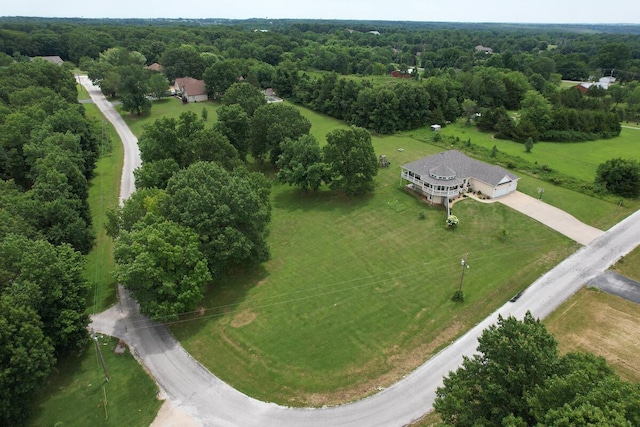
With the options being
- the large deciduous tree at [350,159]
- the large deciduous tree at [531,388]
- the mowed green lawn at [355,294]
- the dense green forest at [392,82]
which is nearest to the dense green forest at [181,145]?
the large deciduous tree at [350,159]

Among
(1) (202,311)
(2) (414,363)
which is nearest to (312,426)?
(2) (414,363)

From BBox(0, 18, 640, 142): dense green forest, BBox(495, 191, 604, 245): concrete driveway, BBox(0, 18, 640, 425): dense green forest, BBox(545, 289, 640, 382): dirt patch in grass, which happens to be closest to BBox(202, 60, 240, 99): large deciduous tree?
BBox(0, 18, 640, 142): dense green forest

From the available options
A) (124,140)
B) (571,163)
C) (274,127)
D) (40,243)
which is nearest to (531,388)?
(40,243)

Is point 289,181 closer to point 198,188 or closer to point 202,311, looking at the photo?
point 198,188

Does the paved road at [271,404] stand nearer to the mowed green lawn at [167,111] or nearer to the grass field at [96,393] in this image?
the grass field at [96,393]

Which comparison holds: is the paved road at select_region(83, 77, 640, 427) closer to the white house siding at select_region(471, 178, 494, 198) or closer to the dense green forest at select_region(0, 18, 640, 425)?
the dense green forest at select_region(0, 18, 640, 425)

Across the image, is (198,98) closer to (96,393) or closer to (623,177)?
(96,393)
